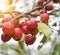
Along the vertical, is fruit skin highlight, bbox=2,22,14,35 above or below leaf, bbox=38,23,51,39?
above

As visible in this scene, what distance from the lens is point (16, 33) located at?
1.48ft

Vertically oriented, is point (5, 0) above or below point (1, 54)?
above

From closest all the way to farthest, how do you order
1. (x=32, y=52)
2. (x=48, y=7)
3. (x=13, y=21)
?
1. (x=13, y=21)
2. (x=48, y=7)
3. (x=32, y=52)

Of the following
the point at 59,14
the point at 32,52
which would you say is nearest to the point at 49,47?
the point at 32,52

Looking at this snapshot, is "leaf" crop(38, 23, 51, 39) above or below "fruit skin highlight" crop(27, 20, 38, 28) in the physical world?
below

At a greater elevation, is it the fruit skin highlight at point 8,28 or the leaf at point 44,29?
the fruit skin highlight at point 8,28

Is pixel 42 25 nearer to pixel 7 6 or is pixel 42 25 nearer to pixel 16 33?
pixel 16 33

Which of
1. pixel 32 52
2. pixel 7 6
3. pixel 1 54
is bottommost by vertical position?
pixel 32 52

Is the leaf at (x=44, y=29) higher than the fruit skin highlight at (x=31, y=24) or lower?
lower

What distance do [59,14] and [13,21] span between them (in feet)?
1.51

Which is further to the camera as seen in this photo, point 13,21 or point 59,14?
point 59,14

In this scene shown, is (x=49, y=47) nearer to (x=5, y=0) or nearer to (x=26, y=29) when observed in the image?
(x=5, y=0)

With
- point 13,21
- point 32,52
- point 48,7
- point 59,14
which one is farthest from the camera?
point 32,52

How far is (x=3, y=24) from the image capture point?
1.48 feet
